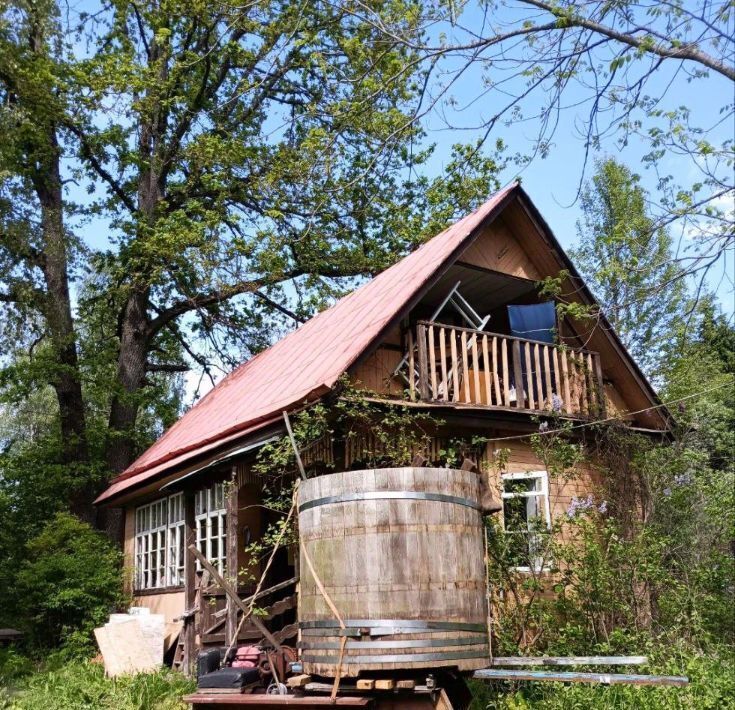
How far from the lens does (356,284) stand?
2434 centimetres

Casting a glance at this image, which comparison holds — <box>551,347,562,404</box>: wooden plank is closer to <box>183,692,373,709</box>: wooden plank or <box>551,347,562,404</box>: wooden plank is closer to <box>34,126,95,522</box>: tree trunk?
<box>183,692,373,709</box>: wooden plank

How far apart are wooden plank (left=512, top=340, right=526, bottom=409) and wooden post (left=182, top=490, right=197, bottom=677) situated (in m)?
5.46

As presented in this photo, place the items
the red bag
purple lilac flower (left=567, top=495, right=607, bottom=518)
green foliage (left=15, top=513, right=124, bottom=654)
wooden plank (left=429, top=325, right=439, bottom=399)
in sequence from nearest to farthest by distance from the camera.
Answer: the red bag < purple lilac flower (left=567, top=495, right=607, bottom=518) < wooden plank (left=429, top=325, right=439, bottom=399) < green foliage (left=15, top=513, right=124, bottom=654)

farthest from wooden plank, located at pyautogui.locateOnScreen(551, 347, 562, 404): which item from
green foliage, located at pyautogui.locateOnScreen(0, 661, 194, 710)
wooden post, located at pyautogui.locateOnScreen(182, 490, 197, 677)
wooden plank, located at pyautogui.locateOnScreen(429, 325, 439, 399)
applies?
green foliage, located at pyautogui.locateOnScreen(0, 661, 194, 710)

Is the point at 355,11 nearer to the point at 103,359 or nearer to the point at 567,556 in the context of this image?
the point at 567,556

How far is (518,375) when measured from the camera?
12500 millimetres

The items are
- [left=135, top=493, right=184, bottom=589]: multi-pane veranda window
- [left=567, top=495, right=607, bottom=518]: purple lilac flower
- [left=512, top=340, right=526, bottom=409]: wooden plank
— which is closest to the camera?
[left=567, top=495, right=607, bottom=518]: purple lilac flower

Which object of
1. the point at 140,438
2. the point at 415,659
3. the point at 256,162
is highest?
the point at 256,162

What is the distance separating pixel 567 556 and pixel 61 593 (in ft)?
31.8

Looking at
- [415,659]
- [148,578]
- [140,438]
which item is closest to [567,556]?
[415,659]

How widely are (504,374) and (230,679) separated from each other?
607 cm

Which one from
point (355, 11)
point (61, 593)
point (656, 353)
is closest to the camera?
point (355, 11)

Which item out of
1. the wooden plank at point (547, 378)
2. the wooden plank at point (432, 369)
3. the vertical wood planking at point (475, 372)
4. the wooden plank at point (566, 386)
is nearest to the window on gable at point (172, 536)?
the wooden plank at point (432, 369)

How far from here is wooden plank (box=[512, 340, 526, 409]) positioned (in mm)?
12320
